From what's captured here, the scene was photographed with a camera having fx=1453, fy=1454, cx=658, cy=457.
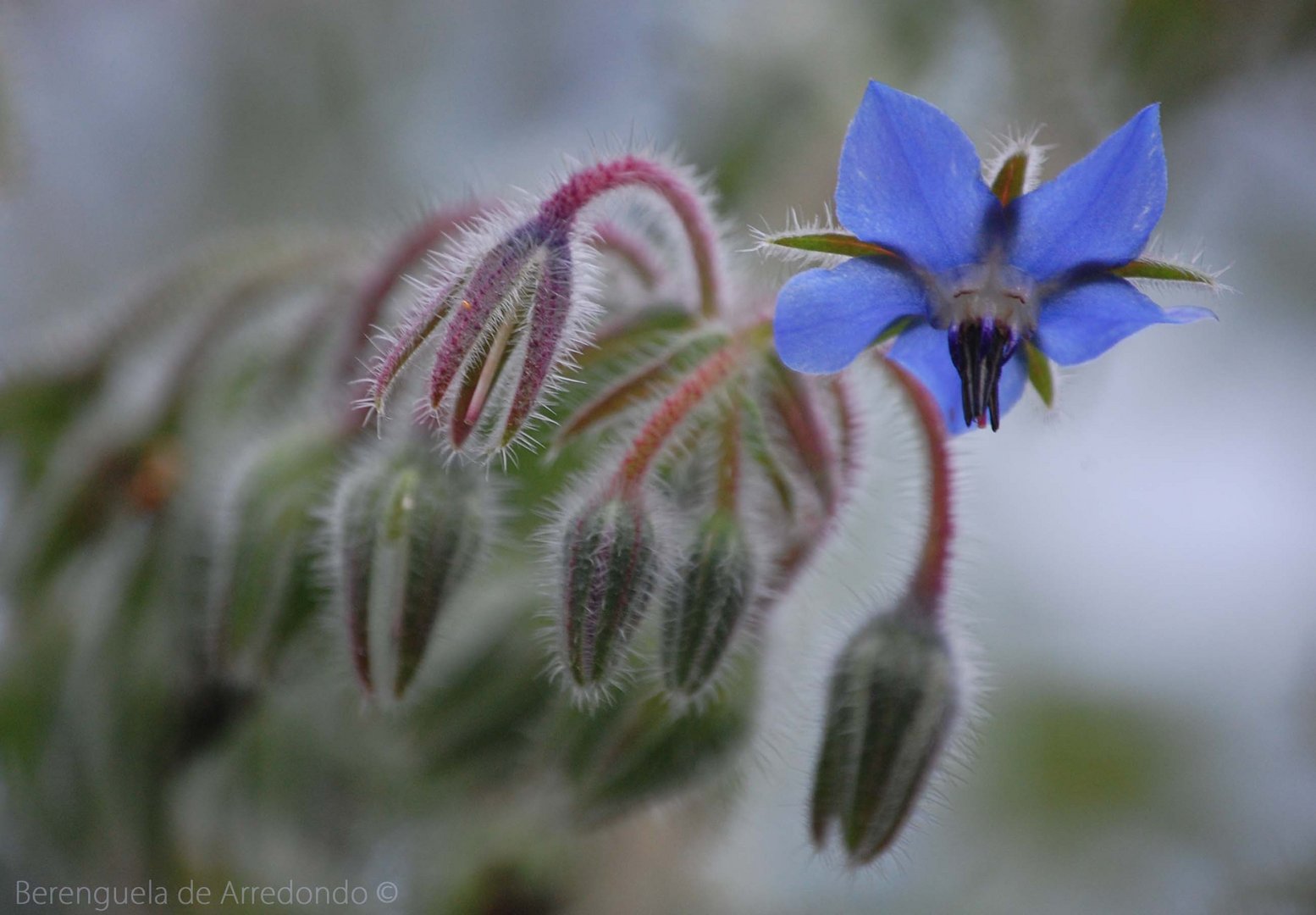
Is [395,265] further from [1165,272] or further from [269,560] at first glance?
[1165,272]

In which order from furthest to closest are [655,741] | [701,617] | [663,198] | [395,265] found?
[395,265]
[655,741]
[663,198]
[701,617]

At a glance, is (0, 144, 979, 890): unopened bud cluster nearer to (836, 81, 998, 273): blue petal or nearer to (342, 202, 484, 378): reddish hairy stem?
(342, 202, 484, 378): reddish hairy stem

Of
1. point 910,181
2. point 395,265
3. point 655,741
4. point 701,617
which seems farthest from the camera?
point 395,265

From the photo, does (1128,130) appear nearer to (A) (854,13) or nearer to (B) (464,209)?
(B) (464,209)

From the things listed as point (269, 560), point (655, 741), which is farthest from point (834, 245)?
point (269, 560)

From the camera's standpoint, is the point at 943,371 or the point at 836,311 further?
the point at 943,371

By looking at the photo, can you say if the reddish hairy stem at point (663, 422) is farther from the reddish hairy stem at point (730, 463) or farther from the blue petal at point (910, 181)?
the blue petal at point (910, 181)
